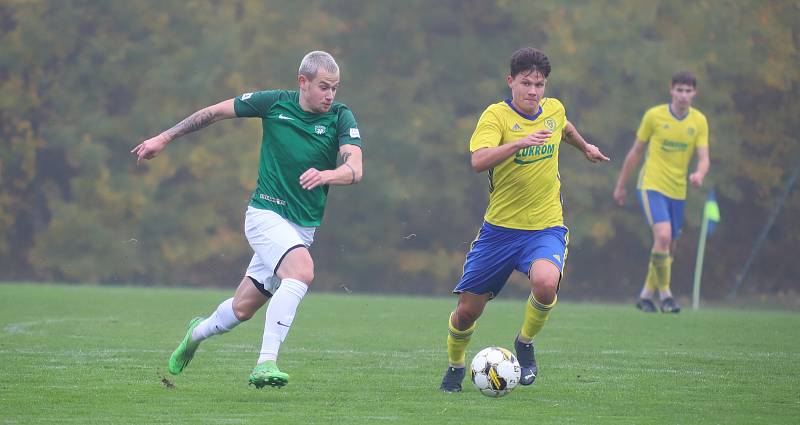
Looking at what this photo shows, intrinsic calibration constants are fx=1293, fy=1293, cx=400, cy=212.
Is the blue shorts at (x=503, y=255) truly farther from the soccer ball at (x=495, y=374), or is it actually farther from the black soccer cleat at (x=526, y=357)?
the soccer ball at (x=495, y=374)

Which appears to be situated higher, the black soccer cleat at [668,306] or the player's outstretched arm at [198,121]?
the player's outstretched arm at [198,121]

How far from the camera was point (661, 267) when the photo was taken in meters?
14.1

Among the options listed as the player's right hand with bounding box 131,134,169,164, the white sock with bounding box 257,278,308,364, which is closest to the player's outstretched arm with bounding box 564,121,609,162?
the white sock with bounding box 257,278,308,364

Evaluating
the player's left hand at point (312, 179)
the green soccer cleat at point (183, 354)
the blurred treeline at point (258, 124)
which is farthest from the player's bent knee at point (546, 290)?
the blurred treeline at point (258, 124)

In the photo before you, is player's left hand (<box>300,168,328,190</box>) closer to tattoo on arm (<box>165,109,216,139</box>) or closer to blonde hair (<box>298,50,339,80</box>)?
blonde hair (<box>298,50,339,80</box>)

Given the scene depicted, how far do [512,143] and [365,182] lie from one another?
64.1 ft

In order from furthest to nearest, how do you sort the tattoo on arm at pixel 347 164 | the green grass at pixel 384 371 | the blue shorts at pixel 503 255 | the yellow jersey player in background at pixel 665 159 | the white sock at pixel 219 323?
the yellow jersey player in background at pixel 665 159 → the blue shorts at pixel 503 255 → the white sock at pixel 219 323 → the tattoo on arm at pixel 347 164 → the green grass at pixel 384 371

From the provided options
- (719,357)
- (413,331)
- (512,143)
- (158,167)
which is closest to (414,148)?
(158,167)

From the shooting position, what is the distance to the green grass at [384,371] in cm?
678

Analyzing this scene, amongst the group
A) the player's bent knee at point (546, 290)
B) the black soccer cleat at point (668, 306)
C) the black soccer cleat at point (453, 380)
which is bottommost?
the black soccer cleat at point (668, 306)

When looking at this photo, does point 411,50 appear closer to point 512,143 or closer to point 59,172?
point 59,172

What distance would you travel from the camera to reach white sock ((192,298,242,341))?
7.75 meters

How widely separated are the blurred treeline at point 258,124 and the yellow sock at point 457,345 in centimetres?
1764

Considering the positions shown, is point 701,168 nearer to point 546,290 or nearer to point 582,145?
point 582,145
